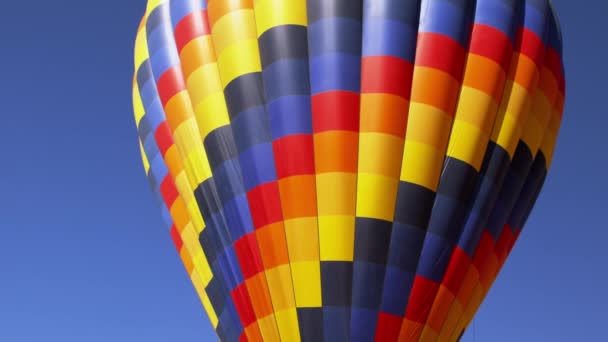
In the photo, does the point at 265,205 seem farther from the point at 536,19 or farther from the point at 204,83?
the point at 536,19

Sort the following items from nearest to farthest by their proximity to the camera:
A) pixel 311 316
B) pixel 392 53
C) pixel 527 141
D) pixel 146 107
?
1. pixel 311 316
2. pixel 392 53
3. pixel 527 141
4. pixel 146 107

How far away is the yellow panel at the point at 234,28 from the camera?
1193 cm

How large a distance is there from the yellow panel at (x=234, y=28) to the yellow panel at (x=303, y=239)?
228 centimetres

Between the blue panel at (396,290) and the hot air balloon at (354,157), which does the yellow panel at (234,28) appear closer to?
the hot air balloon at (354,157)

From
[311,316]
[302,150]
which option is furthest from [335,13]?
[311,316]

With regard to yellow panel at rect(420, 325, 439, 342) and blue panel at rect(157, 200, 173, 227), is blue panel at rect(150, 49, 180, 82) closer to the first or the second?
blue panel at rect(157, 200, 173, 227)

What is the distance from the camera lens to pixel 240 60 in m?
11.9

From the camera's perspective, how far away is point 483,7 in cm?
1203

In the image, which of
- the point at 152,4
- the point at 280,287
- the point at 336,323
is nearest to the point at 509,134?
the point at 336,323

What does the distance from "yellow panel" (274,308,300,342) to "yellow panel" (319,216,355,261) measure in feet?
2.17

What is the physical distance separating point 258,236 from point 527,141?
3.43m

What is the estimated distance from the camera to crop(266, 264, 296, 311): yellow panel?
1092cm

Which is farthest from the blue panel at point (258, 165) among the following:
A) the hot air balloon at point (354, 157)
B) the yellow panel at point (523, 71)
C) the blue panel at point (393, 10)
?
the yellow panel at point (523, 71)

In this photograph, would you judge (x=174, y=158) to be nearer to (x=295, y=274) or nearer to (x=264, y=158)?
(x=264, y=158)
